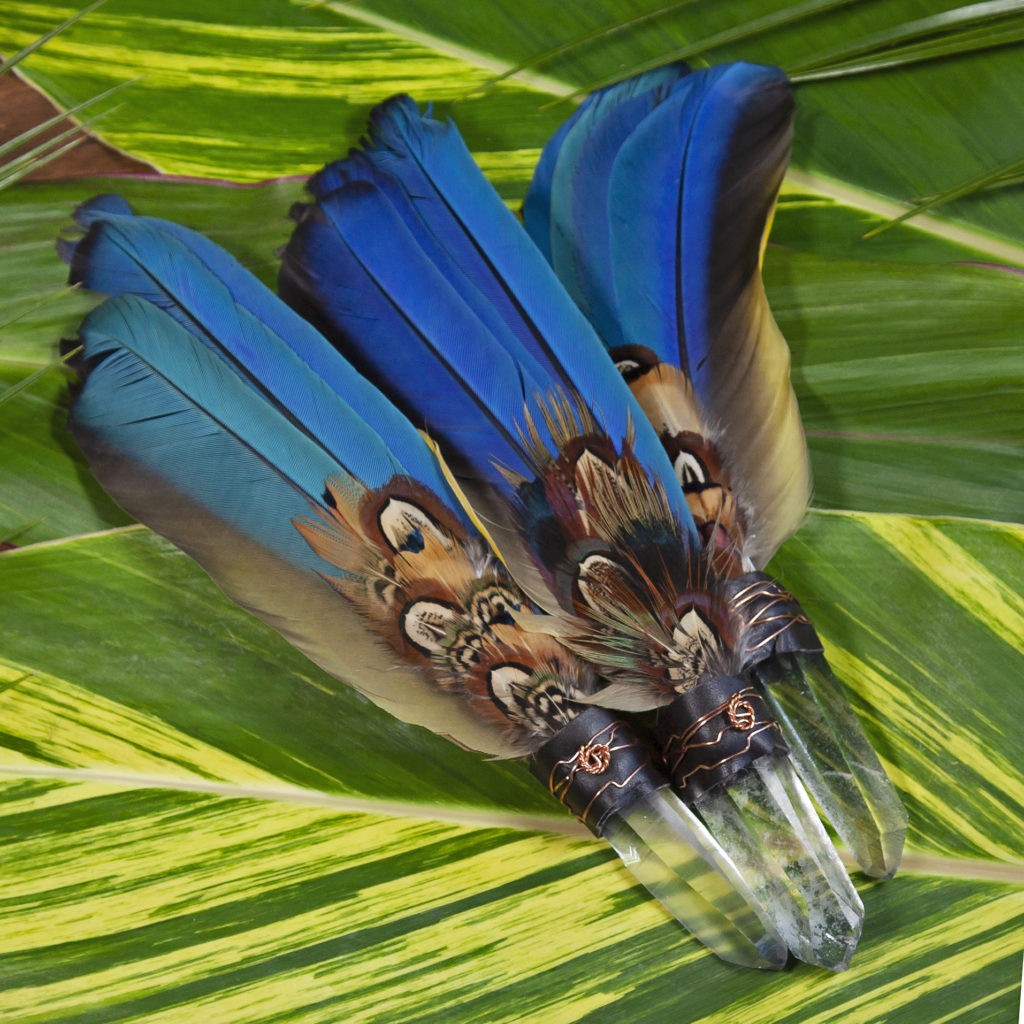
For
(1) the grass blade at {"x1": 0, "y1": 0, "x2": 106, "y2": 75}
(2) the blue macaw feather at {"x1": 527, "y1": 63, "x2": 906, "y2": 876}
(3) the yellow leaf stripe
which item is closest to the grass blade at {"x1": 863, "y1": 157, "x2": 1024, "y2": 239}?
Result: (2) the blue macaw feather at {"x1": 527, "y1": 63, "x2": 906, "y2": 876}

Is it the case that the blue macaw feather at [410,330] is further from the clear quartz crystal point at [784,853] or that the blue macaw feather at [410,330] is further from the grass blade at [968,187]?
the grass blade at [968,187]

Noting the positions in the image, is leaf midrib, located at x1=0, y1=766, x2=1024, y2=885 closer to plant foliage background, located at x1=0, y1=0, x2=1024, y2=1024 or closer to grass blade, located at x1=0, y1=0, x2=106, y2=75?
plant foliage background, located at x1=0, y1=0, x2=1024, y2=1024

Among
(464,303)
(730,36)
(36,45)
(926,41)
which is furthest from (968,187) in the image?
(36,45)

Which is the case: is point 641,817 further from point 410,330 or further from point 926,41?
point 926,41

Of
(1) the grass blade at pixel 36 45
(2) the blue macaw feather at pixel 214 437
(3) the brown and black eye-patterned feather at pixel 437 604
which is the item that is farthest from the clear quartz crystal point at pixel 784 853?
(1) the grass blade at pixel 36 45

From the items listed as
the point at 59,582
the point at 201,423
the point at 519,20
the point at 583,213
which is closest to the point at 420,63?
the point at 519,20

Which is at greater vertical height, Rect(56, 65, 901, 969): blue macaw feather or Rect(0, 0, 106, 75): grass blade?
Rect(0, 0, 106, 75): grass blade

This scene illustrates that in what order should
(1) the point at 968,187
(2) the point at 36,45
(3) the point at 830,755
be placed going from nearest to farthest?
(2) the point at 36,45, (3) the point at 830,755, (1) the point at 968,187
